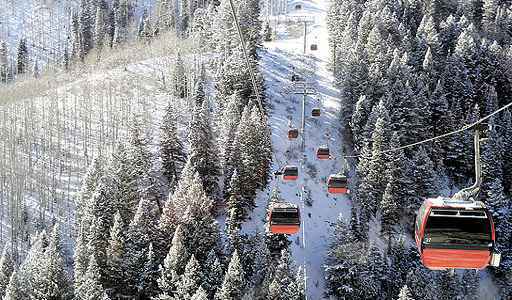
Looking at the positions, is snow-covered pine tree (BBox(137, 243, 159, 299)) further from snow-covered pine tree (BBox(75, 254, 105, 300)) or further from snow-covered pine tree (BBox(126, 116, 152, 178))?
snow-covered pine tree (BBox(126, 116, 152, 178))

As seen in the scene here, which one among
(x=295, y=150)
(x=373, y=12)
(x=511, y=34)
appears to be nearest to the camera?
(x=295, y=150)

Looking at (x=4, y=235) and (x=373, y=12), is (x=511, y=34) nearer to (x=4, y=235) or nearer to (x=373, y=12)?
(x=373, y=12)

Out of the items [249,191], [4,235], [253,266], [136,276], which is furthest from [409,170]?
[4,235]

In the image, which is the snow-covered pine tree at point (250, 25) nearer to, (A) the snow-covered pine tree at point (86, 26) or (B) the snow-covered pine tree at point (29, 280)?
(B) the snow-covered pine tree at point (29, 280)

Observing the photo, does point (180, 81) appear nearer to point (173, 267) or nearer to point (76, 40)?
point (173, 267)

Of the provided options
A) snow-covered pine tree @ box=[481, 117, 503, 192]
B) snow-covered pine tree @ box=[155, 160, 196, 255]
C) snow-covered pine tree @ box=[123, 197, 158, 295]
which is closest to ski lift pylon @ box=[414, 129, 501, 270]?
snow-covered pine tree @ box=[123, 197, 158, 295]

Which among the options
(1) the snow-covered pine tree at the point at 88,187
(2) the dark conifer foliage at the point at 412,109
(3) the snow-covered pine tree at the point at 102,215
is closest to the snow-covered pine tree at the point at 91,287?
(3) the snow-covered pine tree at the point at 102,215

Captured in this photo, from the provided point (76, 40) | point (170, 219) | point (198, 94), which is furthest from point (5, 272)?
point (76, 40)
